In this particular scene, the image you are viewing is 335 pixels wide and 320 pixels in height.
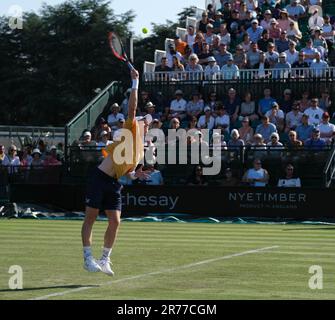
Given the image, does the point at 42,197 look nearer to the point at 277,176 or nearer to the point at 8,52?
the point at 277,176

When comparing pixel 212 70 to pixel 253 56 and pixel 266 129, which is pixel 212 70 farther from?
pixel 266 129

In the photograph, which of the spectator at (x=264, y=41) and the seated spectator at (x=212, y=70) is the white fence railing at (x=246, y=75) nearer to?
the seated spectator at (x=212, y=70)

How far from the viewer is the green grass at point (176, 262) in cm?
1001

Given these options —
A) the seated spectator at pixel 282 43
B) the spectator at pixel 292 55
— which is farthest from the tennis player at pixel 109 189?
the seated spectator at pixel 282 43

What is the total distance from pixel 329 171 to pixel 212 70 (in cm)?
699

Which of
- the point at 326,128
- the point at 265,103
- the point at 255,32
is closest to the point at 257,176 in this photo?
the point at 326,128

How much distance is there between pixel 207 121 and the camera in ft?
91.3

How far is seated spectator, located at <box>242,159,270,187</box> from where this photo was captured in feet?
82.5

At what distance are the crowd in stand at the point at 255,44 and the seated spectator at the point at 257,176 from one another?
5068 millimetres

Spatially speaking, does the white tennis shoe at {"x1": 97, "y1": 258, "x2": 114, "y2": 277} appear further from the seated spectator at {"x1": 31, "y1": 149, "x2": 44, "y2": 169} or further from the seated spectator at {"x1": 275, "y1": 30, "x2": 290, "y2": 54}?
the seated spectator at {"x1": 275, "y1": 30, "x2": 290, "y2": 54}

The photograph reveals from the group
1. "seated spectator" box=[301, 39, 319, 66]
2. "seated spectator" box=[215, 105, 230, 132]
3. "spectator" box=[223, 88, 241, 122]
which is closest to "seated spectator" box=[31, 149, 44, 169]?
"seated spectator" box=[215, 105, 230, 132]

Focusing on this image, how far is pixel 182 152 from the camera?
26.1 m

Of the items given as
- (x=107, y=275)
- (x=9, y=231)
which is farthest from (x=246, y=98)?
(x=107, y=275)

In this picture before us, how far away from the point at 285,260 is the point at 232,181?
40.1 feet
